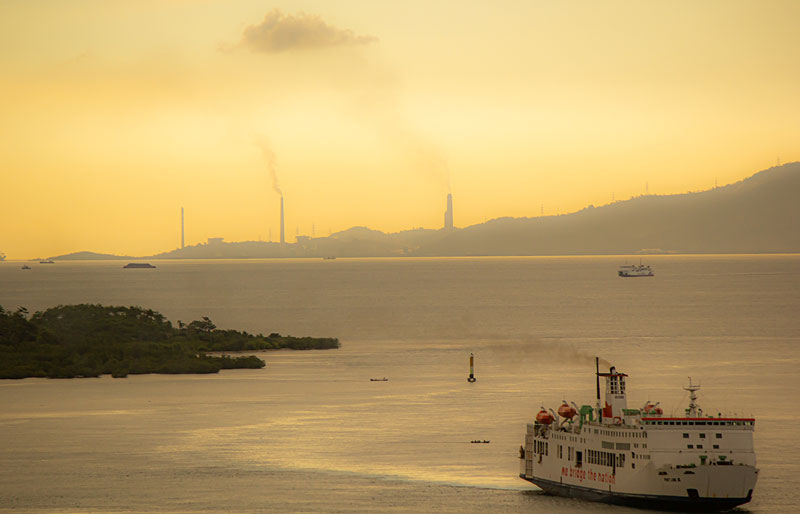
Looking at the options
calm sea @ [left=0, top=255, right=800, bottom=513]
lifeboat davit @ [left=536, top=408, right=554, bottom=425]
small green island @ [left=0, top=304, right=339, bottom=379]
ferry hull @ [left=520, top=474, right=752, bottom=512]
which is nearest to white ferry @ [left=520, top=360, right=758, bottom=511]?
ferry hull @ [left=520, top=474, right=752, bottom=512]

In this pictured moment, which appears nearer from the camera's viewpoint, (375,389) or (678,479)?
(678,479)

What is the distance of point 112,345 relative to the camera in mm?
129500

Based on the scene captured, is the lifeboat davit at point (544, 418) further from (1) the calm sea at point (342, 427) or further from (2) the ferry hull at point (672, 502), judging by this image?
(2) the ferry hull at point (672, 502)

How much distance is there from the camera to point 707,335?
576ft

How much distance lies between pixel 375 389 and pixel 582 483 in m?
Answer: 47.8

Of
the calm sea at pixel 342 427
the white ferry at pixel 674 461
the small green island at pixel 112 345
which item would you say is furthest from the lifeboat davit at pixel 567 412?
the small green island at pixel 112 345

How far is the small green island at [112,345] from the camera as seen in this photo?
120625 millimetres

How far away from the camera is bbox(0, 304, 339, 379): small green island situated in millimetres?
120625

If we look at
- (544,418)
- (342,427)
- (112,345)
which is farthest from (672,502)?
(112,345)

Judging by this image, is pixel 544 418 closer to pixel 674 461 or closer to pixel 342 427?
pixel 674 461

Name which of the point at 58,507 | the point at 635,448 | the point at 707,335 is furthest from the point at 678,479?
the point at 707,335

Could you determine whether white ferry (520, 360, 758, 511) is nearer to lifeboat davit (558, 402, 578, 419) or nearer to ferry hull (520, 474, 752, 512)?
ferry hull (520, 474, 752, 512)

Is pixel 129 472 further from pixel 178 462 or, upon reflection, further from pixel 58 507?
pixel 58 507

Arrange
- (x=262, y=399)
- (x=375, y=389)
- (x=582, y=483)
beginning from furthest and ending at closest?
(x=375, y=389) < (x=262, y=399) < (x=582, y=483)
